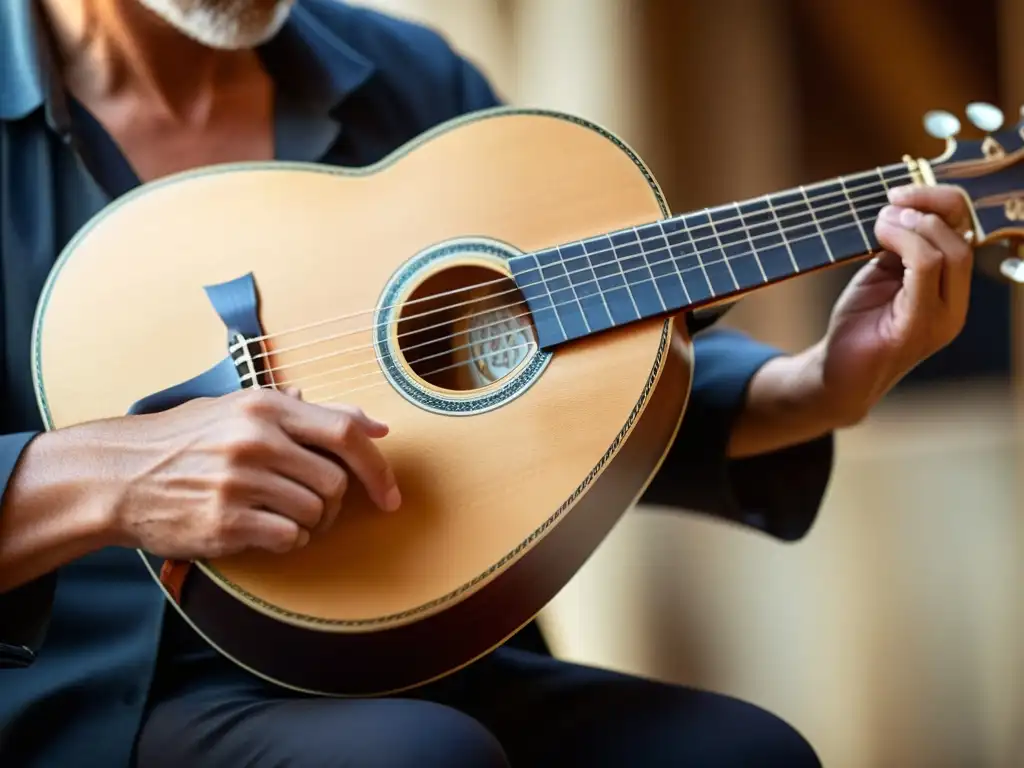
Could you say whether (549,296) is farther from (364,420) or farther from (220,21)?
(220,21)

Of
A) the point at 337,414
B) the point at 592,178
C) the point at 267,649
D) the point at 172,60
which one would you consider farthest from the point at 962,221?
the point at 172,60

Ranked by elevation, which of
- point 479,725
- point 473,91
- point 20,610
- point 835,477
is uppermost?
point 473,91

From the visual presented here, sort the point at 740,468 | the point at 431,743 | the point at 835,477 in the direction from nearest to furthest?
1. the point at 431,743
2. the point at 740,468
3. the point at 835,477

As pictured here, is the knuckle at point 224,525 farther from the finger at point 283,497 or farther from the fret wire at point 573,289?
the fret wire at point 573,289

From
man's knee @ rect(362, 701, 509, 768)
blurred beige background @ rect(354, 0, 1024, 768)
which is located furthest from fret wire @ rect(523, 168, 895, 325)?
blurred beige background @ rect(354, 0, 1024, 768)

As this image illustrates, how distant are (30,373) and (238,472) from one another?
1.07ft

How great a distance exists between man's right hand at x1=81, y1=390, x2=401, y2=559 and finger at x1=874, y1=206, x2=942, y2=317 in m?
0.46

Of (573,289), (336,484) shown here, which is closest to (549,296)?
(573,289)

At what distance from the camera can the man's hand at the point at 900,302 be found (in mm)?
830

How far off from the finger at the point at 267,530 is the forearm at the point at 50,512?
0.36 ft

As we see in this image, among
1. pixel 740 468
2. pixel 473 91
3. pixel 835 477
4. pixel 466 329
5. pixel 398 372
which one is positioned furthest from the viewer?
pixel 835 477

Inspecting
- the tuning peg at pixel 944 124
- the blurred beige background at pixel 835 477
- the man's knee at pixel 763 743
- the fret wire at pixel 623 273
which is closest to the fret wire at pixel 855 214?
the tuning peg at pixel 944 124

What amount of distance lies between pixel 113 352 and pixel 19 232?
0.71ft

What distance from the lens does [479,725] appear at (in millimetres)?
733
